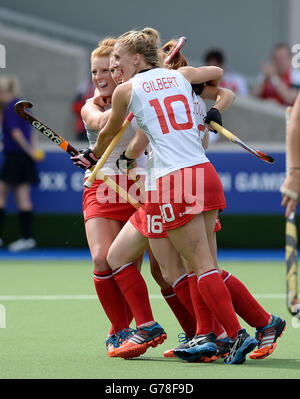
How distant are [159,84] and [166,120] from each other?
0.20 meters

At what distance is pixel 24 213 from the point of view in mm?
11898

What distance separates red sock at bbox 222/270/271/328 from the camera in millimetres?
5531

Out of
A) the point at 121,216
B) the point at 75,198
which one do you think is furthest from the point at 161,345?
the point at 75,198

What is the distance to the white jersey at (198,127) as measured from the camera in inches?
211

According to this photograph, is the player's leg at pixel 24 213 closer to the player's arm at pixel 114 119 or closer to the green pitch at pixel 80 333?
the green pitch at pixel 80 333

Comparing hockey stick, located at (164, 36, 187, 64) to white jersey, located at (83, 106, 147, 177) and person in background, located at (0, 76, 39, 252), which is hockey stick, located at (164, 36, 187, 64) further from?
person in background, located at (0, 76, 39, 252)

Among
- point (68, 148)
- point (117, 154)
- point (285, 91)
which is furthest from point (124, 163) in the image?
point (285, 91)

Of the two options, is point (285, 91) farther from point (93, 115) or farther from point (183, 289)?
point (183, 289)

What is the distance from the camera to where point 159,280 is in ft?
19.2

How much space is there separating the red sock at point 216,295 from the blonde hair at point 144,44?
4.00 ft

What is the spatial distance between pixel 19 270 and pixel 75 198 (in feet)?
6.45

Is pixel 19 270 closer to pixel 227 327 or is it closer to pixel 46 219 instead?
pixel 46 219

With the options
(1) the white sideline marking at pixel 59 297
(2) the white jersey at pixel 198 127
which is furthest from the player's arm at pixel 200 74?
(1) the white sideline marking at pixel 59 297

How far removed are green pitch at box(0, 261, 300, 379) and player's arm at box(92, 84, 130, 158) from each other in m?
1.20
